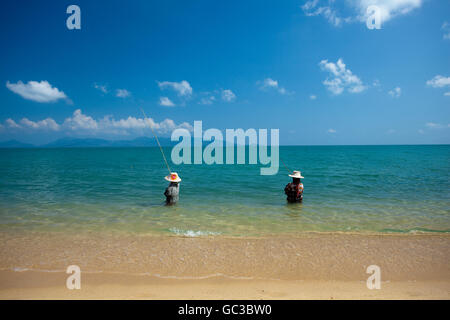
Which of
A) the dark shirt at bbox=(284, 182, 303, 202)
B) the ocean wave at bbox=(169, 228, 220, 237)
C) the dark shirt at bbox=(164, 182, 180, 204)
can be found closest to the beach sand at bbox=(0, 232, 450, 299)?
the ocean wave at bbox=(169, 228, 220, 237)

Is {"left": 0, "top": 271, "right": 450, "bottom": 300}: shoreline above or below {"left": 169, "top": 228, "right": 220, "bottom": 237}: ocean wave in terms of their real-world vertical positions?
below

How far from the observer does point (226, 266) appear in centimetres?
574

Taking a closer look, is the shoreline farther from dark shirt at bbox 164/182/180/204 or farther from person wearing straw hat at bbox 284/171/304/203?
person wearing straw hat at bbox 284/171/304/203

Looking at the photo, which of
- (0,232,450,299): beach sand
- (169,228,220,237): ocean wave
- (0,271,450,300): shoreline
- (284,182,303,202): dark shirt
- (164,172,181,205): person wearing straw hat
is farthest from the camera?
(284,182,303,202): dark shirt

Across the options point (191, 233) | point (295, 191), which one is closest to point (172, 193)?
point (191, 233)

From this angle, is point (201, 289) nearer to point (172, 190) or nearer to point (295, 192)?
point (172, 190)

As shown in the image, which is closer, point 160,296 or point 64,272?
point 160,296

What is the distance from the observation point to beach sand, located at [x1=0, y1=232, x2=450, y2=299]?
4.67m

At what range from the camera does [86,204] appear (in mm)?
12781

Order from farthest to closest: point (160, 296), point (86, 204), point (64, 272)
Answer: point (86, 204)
point (64, 272)
point (160, 296)

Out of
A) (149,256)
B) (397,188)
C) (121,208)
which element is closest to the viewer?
(149,256)
